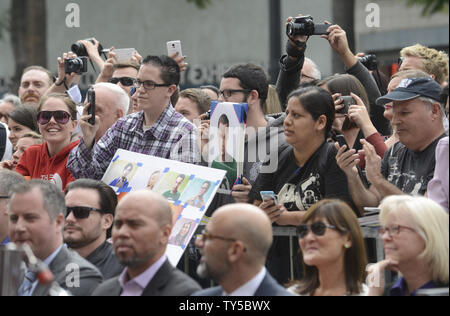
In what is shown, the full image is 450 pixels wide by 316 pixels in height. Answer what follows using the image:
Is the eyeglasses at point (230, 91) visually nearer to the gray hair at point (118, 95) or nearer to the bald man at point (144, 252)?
the gray hair at point (118, 95)

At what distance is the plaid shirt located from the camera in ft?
23.4

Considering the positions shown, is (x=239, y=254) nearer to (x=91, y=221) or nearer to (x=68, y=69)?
(x=91, y=221)

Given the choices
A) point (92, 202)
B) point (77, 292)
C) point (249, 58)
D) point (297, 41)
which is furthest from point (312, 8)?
point (77, 292)

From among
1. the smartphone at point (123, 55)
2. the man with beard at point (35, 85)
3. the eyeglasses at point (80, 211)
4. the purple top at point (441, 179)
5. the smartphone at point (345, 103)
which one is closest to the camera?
the purple top at point (441, 179)

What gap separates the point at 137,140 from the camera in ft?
23.9

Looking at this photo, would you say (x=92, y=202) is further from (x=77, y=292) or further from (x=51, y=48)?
(x=51, y=48)

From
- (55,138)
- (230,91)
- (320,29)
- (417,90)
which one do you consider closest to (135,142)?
(55,138)

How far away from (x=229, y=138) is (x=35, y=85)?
4400mm

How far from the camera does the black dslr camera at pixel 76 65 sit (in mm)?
8906

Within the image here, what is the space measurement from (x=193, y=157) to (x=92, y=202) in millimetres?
955

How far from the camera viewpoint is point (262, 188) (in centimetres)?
636

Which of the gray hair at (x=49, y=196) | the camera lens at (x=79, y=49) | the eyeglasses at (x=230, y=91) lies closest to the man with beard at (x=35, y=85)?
the camera lens at (x=79, y=49)

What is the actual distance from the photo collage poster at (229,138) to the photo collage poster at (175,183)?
255 mm

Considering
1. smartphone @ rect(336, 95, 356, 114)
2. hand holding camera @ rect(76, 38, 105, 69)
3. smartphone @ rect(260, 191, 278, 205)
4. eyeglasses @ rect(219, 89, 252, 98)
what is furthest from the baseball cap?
hand holding camera @ rect(76, 38, 105, 69)
